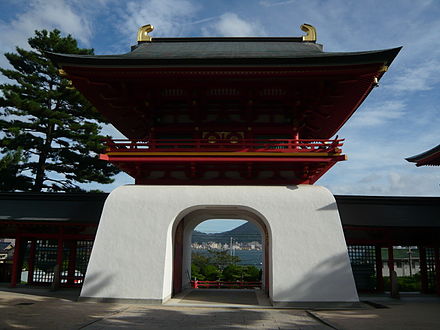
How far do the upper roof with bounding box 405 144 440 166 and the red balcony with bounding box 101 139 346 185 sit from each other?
21.9ft

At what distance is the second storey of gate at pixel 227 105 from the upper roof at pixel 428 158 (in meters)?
5.18

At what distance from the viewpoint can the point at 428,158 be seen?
18.3 m

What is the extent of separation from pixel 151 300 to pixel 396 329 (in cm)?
804

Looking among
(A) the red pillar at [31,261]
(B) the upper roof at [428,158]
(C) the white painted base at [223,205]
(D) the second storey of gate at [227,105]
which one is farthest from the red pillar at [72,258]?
(B) the upper roof at [428,158]

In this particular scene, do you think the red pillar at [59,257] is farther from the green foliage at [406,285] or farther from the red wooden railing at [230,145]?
the green foliage at [406,285]

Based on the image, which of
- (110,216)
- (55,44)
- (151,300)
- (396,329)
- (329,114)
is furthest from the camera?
(55,44)

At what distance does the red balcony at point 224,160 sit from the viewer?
1385 cm

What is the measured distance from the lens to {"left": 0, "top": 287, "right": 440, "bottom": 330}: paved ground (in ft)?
32.0

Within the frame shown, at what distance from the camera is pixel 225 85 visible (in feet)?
46.4

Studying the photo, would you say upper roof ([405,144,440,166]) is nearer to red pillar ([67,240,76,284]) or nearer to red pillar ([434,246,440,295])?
red pillar ([434,246,440,295])

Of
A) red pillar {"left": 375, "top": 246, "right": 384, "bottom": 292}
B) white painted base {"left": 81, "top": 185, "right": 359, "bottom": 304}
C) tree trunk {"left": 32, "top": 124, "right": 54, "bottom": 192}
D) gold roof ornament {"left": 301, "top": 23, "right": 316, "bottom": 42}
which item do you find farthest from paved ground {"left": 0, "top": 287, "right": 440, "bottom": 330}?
tree trunk {"left": 32, "top": 124, "right": 54, "bottom": 192}

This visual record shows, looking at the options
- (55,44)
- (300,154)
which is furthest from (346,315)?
(55,44)

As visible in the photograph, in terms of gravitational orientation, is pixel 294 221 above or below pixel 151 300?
above

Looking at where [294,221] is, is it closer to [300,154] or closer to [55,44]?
[300,154]
